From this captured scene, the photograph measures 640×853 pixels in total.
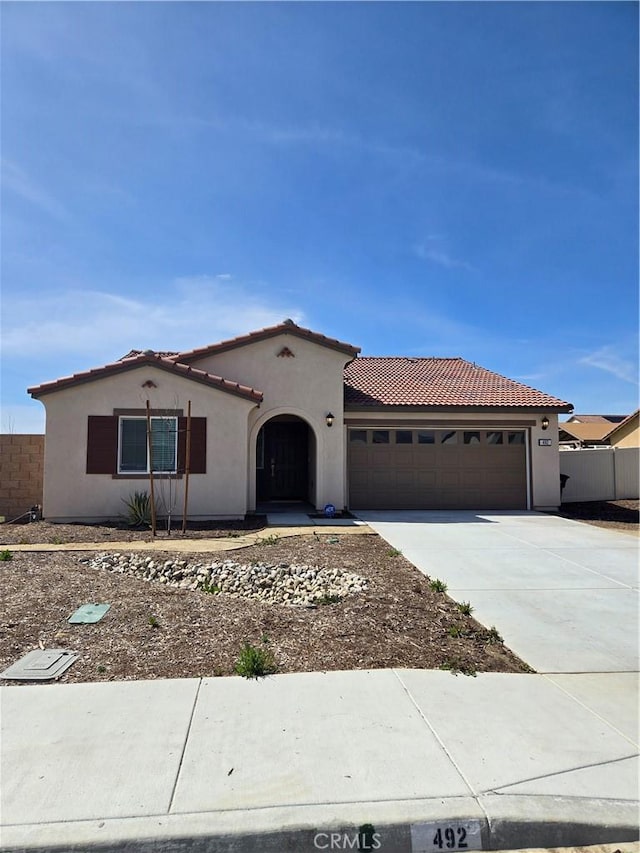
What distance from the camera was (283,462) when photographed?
57.6 feet

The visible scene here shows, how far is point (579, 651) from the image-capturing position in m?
5.40

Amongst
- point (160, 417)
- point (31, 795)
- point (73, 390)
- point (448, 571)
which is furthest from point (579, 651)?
point (73, 390)

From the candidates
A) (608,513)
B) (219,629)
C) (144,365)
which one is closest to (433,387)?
(608,513)

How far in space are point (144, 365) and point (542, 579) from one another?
964 centimetres

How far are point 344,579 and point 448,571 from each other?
1.75 meters

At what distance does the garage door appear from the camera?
15727 mm

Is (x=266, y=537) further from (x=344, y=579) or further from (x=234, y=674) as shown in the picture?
(x=234, y=674)

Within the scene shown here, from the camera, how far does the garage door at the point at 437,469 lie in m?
15.7

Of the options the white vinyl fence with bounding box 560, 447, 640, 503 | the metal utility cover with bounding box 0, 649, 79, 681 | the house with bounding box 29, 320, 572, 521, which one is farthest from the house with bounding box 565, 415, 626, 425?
the metal utility cover with bounding box 0, 649, 79, 681

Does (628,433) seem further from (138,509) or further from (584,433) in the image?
(138,509)

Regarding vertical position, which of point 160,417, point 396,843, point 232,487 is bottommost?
point 396,843

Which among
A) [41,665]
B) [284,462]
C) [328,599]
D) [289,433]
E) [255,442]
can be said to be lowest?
[41,665]
